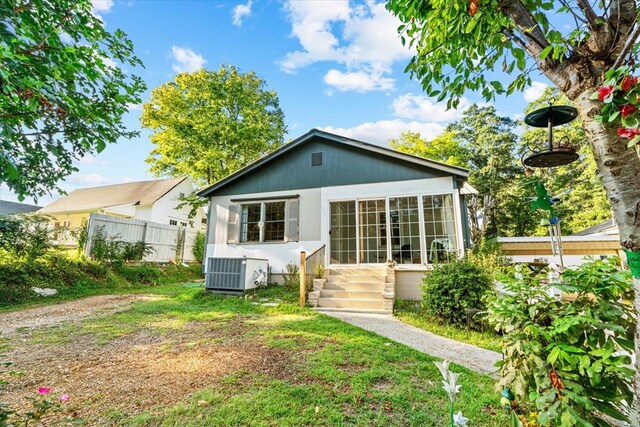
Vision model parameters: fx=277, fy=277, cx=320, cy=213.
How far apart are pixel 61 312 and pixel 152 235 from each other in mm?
7577

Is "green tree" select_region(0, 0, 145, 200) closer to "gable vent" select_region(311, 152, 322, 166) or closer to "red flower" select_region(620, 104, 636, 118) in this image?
"red flower" select_region(620, 104, 636, 118)

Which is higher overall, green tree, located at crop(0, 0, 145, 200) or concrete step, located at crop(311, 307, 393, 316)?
green tree, located at crop(0, 0, 145, 200)

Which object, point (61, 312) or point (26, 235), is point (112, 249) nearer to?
point (26, 235)

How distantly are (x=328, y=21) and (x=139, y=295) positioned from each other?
9128 mm

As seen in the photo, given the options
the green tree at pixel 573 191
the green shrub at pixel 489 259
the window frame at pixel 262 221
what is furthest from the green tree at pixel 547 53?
the green tree at pixel 573 191

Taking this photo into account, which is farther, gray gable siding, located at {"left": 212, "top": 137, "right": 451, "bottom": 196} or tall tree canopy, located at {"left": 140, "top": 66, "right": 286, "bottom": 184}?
tall tree canopy, located at {"left": 140, "top": 66, "right": 286, "bottom": 184}

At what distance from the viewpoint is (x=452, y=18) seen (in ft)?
7.79

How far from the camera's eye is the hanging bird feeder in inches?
102

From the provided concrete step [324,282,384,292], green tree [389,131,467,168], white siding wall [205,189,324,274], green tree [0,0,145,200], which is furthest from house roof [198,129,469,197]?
green tree [389,131,467,168]

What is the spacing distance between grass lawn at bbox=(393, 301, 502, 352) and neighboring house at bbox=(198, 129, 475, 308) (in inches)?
49.2

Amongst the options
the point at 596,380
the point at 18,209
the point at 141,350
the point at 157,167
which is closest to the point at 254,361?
the point at 141,350

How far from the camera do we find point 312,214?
9.12m

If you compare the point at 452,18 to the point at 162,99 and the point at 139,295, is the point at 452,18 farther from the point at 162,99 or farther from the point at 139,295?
the point at 162,99

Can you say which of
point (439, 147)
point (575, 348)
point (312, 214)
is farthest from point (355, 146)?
point (439, 147)
